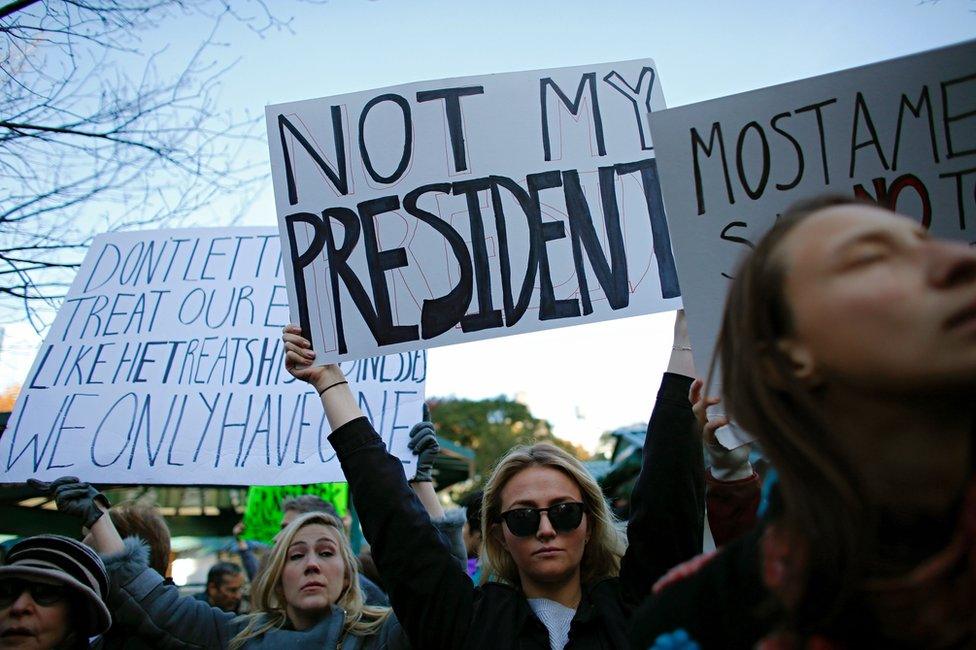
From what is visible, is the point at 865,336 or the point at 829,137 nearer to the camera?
the point at 865,336

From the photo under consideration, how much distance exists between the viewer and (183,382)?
3.40 m

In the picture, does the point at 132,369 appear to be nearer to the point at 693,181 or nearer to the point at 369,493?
the point at 369,493

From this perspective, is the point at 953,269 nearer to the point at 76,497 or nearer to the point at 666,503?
the point at 666,503

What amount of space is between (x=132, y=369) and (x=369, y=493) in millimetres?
1974

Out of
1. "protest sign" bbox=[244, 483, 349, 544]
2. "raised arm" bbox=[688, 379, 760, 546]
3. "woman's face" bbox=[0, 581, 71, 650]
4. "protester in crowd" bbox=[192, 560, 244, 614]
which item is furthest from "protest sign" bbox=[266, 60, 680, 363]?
"protest sign" bbox=[244, 483, 349, 544]

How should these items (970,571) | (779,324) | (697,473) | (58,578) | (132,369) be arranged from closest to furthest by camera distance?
(970,571) → (779,324) → (697,473) → (58,578) → (132,369)

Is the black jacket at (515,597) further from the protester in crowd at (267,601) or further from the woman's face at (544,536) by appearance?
the protester in crowd at (267,601)

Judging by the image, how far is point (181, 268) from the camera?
3.84 meters

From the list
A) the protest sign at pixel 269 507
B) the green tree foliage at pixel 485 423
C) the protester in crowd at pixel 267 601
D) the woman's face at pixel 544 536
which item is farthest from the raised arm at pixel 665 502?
the green tree foliage at pixel 485 423

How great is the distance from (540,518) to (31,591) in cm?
166

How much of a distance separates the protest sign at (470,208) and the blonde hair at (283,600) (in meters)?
0.94

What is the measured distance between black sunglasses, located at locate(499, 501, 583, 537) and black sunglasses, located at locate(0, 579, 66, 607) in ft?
4.95

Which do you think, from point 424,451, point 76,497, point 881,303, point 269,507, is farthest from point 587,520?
point 269,507

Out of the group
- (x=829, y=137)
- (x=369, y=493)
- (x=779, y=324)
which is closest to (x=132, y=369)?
(x=369, y=493)
